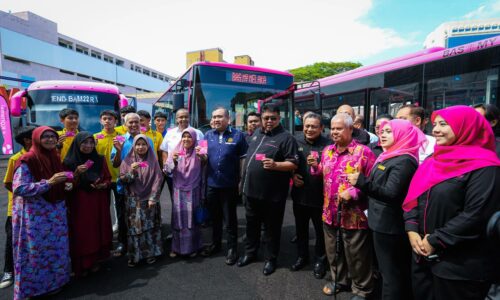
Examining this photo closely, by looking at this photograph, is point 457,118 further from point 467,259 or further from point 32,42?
point 32,42

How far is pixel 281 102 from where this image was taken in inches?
249

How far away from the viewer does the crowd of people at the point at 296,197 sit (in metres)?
1.62

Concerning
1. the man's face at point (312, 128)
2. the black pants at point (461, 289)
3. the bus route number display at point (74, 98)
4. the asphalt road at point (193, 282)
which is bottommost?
the asphalt road at point (193, 282)

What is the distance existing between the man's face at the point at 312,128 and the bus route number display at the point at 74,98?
5.97 meters

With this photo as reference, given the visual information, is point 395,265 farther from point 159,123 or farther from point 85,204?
point 159,123

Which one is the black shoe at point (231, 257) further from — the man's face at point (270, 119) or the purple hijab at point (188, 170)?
the man's face at point (270, 119)

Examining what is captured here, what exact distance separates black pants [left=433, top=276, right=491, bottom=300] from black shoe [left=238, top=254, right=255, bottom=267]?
2167 millimetres

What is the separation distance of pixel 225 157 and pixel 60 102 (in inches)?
209

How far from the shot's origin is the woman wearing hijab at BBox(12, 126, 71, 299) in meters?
2.57

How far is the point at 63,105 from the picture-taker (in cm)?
638

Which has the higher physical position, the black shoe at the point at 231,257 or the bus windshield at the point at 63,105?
the bus windshield at the point at 63,105

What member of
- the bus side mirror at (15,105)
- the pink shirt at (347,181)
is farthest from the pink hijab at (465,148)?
the bus side mirror at (15,105)

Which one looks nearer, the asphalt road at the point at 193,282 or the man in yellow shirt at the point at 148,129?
the asphalt road at the point at 193,282

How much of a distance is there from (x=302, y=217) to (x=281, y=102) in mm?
3706
